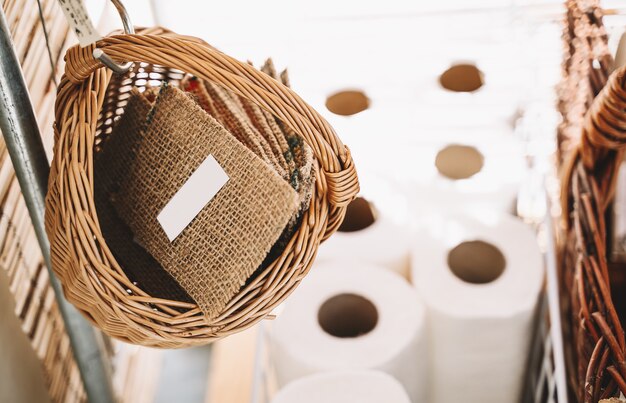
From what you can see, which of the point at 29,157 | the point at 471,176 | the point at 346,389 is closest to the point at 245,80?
the point at 29,157

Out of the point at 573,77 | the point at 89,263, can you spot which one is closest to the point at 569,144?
the point at 573,77

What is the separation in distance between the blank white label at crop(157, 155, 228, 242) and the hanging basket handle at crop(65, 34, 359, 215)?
0.10 meters

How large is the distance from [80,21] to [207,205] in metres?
0.19

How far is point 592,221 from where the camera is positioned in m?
0.72

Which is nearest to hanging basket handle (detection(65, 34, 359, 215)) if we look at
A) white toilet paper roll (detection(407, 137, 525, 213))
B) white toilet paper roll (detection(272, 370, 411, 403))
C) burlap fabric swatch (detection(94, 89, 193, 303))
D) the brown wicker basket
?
the brown wicker basket

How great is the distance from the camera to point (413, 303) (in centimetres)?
84

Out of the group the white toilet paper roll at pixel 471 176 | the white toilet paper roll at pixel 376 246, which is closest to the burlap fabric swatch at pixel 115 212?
the white toilet paper roll at pixel 376 246

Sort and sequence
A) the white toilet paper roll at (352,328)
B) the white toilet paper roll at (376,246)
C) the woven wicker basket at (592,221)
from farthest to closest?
the white toilet paper roll at (376,246) → the white toilet paper roll at (352,328) → the woven wicker basket at (592,221)

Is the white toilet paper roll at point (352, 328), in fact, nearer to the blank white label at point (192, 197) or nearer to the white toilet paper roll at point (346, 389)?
the white toilet paper roll at point (346, 389)

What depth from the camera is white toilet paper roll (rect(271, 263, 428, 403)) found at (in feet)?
2.60

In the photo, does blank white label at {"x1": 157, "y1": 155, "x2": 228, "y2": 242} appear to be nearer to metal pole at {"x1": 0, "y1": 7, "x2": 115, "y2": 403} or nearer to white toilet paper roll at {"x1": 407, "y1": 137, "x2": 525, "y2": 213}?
metal pole at {"x1": 0, "y1": 7, "x2": 115, "y2": 403}

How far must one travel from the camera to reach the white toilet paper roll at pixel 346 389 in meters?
0.71

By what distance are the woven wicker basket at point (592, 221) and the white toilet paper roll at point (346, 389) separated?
0.20 metres

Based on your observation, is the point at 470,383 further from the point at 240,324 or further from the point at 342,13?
the point at 342,13
